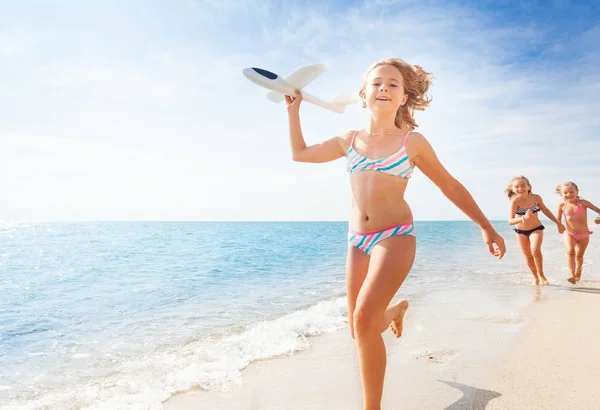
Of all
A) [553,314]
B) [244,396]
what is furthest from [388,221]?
[553,314]

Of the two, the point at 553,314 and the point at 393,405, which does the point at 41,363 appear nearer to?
the point at 393,405

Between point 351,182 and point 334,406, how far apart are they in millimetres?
1739

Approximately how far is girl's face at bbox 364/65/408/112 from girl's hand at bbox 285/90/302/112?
64 centimetres

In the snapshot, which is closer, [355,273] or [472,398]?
[355,273]

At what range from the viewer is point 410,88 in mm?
3443

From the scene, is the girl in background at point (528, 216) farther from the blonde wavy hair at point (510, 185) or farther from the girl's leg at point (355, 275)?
the girl's leg at point (355, 275)

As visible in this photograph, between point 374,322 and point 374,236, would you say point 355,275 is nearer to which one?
point 374,236

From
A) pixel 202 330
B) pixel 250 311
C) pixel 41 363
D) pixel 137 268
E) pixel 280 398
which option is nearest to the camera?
pixel 280 398

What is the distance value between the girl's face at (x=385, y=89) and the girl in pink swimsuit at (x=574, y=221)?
7.60 metres

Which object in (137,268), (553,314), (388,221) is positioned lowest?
(137,268)

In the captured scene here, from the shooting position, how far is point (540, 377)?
11.7 feet

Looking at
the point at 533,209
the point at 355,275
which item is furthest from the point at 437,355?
the point at 533,209

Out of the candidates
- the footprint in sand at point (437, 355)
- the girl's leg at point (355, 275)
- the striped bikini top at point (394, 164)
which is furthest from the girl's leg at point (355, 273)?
the footprint in sand at point (437, 355)

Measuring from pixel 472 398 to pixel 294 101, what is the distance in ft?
9.08
